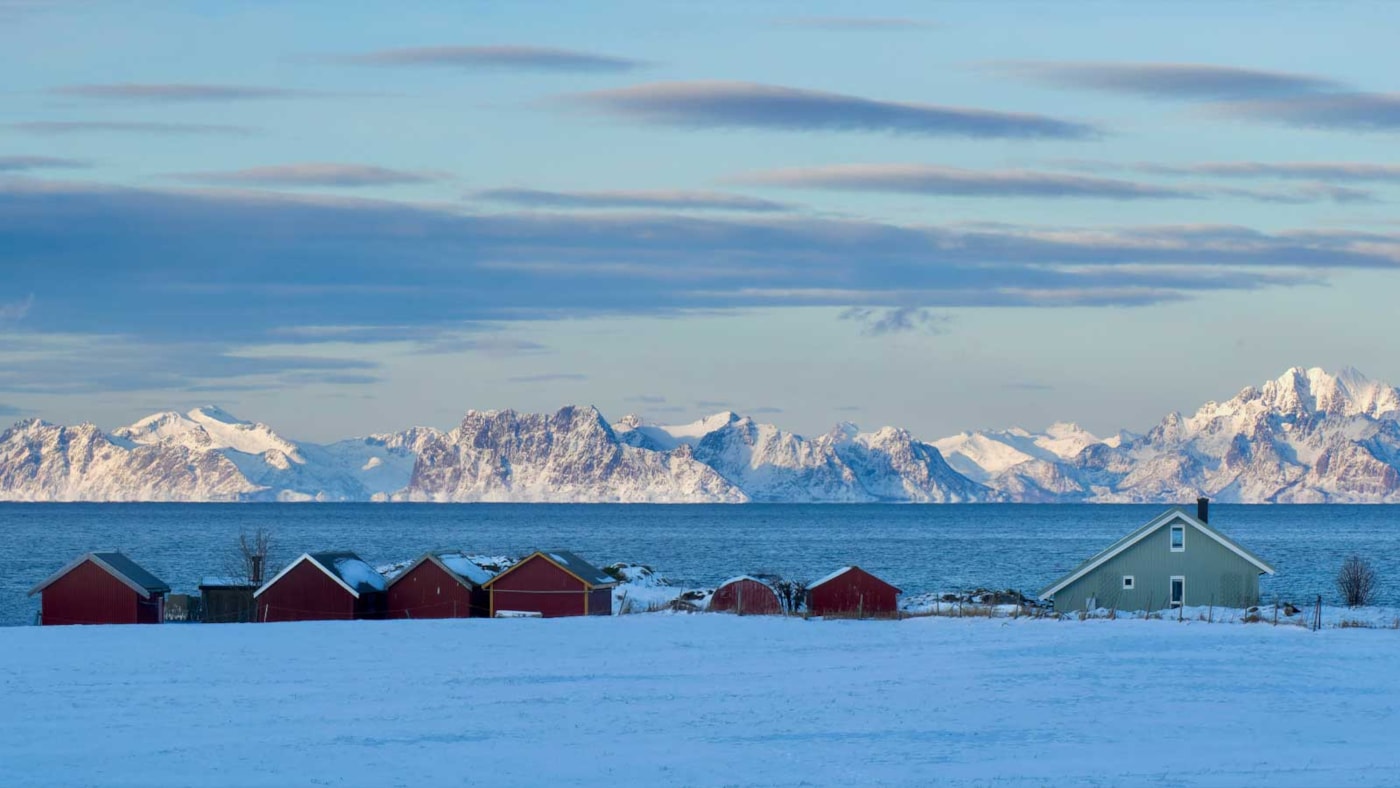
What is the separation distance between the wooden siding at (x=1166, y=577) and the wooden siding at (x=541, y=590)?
2064 centimetres

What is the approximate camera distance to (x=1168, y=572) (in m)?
78.2

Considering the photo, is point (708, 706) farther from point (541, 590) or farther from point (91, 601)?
point (91, 601)

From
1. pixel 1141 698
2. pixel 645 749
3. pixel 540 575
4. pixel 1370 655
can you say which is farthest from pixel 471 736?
pixel 540 575

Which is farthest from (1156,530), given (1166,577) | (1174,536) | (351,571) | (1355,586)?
(351,571)

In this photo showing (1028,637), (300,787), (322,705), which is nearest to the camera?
(300,787)

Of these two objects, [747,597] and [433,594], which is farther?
[747,597]

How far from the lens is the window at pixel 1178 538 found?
78.3 meters

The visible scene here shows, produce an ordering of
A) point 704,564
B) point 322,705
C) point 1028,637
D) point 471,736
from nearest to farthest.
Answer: point 471,736, point 322,705, point 1028,637, point 704,564

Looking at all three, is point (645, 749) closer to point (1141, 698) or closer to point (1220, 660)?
point (1141, 698)

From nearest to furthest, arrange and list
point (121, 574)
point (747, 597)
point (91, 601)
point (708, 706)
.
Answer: point (708, 706), point (91, 601), point (121, 574), point (747, 597)

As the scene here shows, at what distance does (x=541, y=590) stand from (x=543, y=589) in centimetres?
10

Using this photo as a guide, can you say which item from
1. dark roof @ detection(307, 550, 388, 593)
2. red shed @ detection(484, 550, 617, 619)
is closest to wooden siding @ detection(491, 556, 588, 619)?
red shed @ detection(484, 550, 617, 619)

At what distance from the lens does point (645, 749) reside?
38500 millimetres

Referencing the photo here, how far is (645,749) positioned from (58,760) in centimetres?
1162
